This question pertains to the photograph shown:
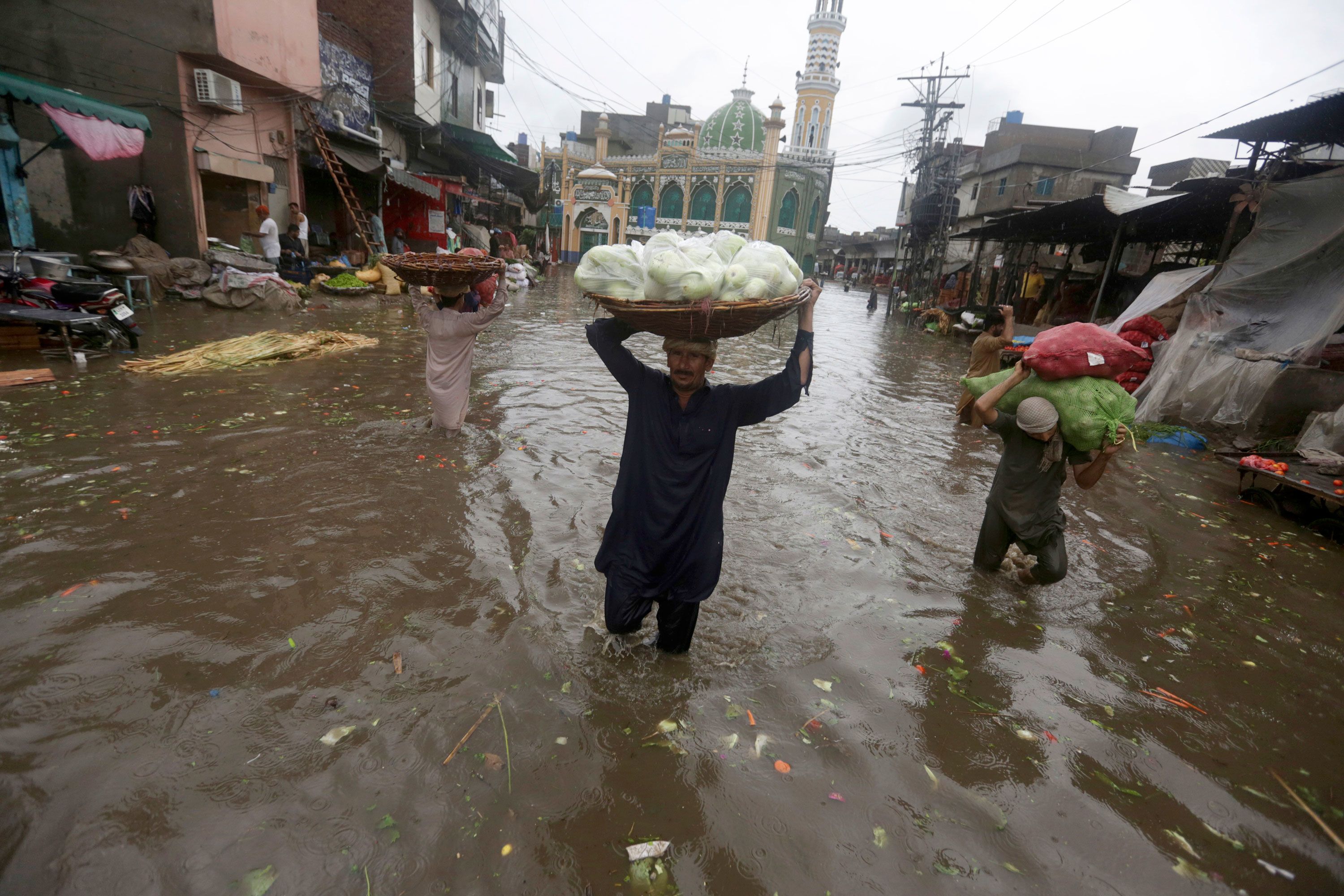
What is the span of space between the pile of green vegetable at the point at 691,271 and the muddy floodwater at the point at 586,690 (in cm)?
182

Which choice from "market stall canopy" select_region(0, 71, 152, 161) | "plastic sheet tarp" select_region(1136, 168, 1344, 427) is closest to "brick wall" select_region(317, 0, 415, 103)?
"market stall canopy" select_region(0, 71, 152, 161)

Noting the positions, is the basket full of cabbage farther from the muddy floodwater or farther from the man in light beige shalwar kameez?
the man in light beige shalwar kameez

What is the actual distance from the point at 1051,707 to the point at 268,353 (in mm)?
9389

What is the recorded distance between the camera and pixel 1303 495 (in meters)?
5.89

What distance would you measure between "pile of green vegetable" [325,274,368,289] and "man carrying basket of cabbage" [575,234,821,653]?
1458 centimetres

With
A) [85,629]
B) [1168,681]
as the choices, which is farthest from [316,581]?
[1168,681]

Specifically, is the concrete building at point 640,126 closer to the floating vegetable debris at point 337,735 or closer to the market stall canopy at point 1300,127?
the market stall canopy at point 1300,127

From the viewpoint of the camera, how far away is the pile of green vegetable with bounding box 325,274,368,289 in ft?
49.1

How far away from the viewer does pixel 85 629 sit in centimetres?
296

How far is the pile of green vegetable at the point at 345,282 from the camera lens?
49.1ft

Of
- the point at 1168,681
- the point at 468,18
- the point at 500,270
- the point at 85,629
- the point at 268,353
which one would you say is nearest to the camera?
the point at 85,629

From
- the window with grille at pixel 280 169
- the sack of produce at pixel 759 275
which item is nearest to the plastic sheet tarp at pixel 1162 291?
the sack of produce at pixel 759 275

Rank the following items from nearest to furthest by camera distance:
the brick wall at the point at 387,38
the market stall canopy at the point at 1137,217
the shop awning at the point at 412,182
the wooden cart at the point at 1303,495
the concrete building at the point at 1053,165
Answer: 1. the wooden cart at the point at 1303,495
2. the market stall canopy at the point at 1137,217
3. the shop awning at the point at 412,182
4. the brick wall at the point at 387,38
5. the concrete building at the point at 1053,165

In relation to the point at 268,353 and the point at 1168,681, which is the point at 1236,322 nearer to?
the point at 1168,681
